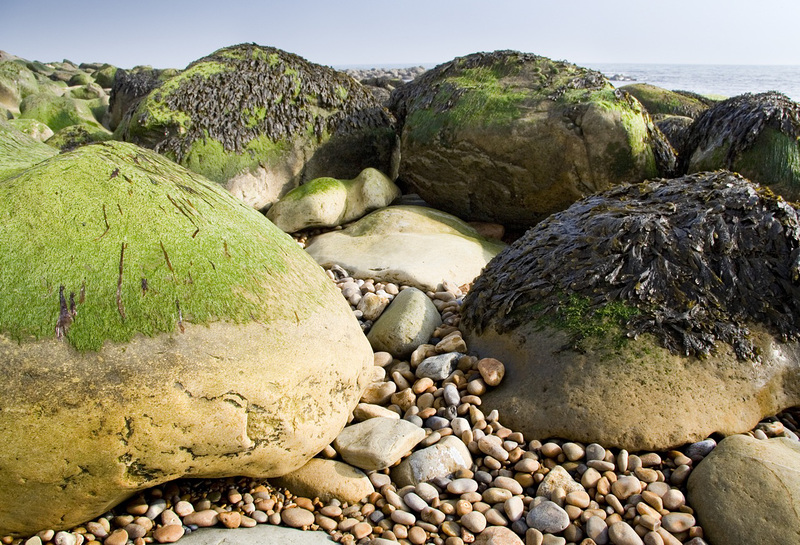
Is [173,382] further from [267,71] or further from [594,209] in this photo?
[267,71]

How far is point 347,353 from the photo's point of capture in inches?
Result: 125

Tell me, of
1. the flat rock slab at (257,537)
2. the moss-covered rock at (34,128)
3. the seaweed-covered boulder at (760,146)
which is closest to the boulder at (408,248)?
the seaweed-covered boulder at (760,146)

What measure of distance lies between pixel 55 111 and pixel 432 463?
1460 centimetres

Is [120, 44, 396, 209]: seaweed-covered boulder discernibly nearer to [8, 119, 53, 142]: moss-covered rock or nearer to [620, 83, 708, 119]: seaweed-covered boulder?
[8, 119, 53, 142]: moss-covered rock

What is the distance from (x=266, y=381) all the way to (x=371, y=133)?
5846mm

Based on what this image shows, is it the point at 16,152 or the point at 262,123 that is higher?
the point at 16,152

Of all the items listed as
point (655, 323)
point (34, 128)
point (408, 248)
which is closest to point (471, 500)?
point (655, 323)

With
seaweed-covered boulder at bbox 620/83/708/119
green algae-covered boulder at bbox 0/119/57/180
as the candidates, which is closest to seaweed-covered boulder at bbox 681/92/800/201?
green algae-covered boulder at bbox 0/119/57/180

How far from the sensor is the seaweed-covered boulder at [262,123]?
716 centimetres

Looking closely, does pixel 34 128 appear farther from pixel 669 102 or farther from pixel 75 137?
pixel 669 102

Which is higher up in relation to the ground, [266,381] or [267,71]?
[267,71]

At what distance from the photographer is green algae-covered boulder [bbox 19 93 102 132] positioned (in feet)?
45.4

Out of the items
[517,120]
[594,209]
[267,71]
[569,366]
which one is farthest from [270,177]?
[569,366]

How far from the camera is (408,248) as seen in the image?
237 inches
